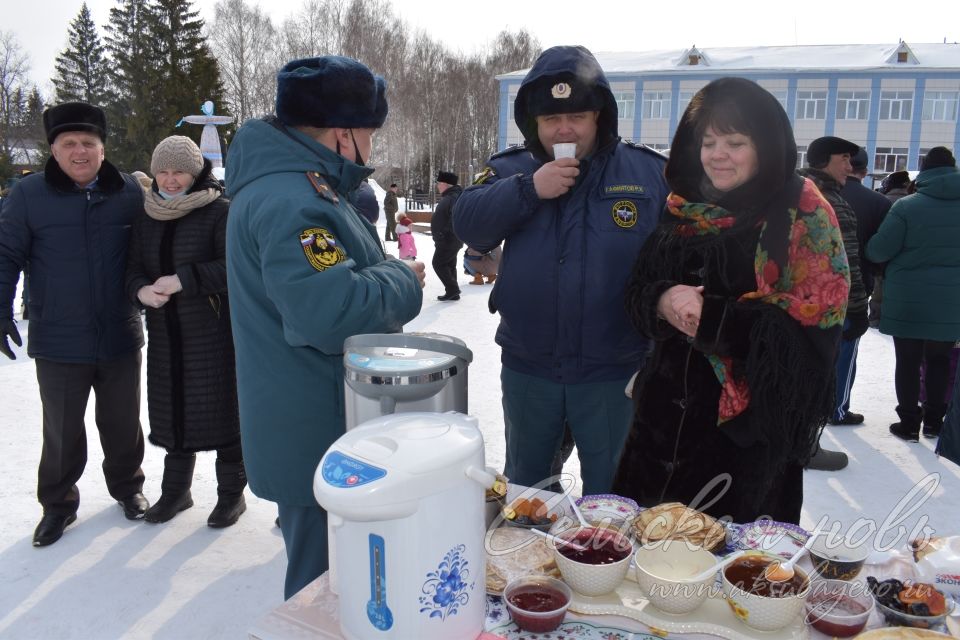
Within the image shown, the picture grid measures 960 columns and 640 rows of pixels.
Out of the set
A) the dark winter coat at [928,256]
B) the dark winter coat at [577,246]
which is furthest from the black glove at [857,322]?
the dark winter coat at [577,246]

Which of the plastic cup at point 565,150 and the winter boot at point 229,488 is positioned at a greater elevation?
the plastic cup at point 565,150

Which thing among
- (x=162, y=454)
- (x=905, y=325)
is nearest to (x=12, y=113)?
(x=162, y=454)

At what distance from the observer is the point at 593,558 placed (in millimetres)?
1297

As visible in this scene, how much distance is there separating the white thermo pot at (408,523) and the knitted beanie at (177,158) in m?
2.31

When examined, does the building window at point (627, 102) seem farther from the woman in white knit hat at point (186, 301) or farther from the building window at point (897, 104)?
the woman in white knit hat at point (186, 301)

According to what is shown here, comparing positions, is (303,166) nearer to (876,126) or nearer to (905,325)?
(905,325)

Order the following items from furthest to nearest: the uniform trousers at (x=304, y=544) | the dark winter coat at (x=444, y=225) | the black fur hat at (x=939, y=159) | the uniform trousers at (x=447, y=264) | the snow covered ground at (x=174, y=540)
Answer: the uniform trousers at (x=447, y=264)
the dark winter coat at (x=444, y=225)
the black fur hat at (x=939, y=159)
the snow covered ground at (x=174, y=540)
the uniform trousers at (x=304, y=544)

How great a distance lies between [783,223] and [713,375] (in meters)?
0.45

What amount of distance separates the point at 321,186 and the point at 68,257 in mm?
1834

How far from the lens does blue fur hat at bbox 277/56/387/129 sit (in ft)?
5.42

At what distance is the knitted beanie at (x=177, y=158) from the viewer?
2.91 meters

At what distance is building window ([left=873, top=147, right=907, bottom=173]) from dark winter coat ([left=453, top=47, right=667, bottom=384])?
33517 millimetres

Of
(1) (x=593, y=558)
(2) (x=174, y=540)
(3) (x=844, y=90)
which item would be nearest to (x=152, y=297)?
(2) (x=174, y=540)

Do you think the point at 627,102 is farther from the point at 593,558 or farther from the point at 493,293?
the point at 593,558
